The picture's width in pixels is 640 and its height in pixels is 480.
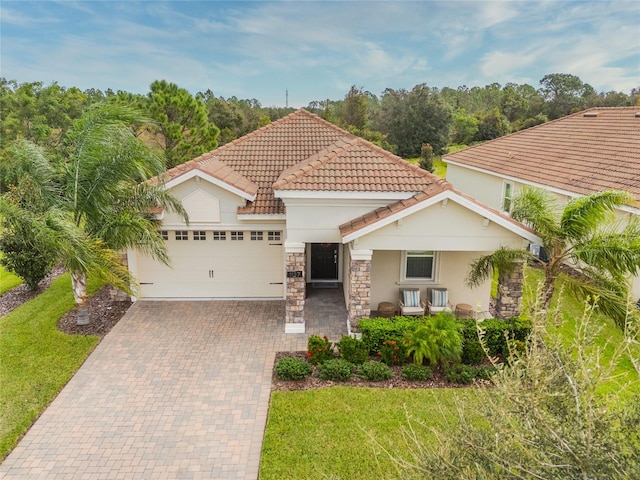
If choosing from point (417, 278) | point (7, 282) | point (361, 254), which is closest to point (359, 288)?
point (361, 254)

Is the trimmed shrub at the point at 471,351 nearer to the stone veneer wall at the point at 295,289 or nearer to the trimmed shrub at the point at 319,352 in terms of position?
the trimmed shrub at the point at 319,352

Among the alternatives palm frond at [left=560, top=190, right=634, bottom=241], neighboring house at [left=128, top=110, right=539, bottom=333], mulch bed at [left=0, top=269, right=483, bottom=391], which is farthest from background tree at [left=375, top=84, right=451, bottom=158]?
mulch bed at [left=0, top=269, right=483, bottom=391]

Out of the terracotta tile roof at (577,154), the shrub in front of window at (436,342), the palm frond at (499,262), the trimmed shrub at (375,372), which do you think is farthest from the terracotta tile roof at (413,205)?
the terracotta tile roof at (577,154)

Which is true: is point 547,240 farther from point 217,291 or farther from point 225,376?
point 217,291

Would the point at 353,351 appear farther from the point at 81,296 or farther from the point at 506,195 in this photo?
the point at 506,195

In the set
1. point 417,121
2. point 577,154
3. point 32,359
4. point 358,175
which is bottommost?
point 32,359

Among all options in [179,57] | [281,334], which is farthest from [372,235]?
[179,57]
